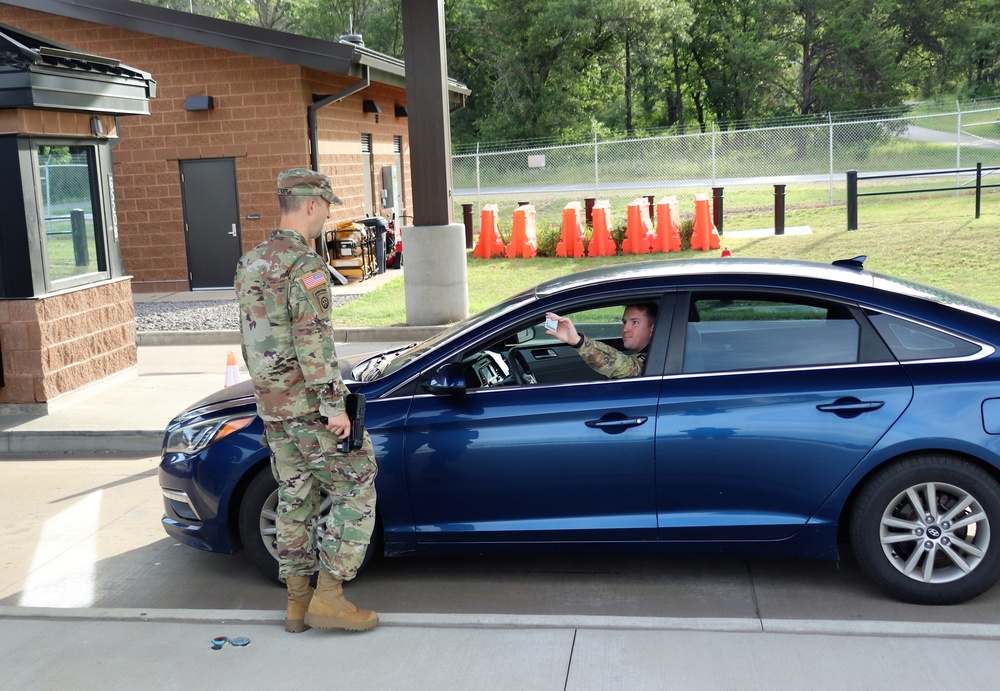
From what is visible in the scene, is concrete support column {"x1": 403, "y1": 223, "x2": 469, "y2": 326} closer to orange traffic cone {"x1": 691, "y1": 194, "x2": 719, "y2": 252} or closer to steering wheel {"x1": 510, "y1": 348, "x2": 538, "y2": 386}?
orange traffic cone {"x1": 691, "y1": 194, "x2": 719, "y2": 252}

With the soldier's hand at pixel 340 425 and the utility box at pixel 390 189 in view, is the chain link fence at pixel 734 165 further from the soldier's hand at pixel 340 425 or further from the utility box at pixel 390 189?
the soldier's hand at pixel 340 425

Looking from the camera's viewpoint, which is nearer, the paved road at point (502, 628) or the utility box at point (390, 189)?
the paved road at point (502, 628)

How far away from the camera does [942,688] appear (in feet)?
12.4

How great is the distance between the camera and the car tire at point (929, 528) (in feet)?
14.7

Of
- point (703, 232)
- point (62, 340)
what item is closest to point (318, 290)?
point (62, 340)

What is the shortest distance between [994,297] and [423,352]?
32.1 feet

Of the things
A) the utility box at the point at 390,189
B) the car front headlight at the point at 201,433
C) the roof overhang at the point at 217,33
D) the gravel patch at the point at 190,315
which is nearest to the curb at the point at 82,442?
the car front headlight at the point at 201,433

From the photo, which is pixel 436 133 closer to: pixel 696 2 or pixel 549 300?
pixel 549 300

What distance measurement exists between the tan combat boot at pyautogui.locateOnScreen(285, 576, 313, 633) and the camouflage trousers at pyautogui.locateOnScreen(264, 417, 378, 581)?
44mm

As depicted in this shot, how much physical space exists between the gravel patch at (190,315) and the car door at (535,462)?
8790mm

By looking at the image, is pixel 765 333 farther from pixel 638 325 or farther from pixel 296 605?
pixel 296 605

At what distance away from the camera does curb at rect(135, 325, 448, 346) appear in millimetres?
12609

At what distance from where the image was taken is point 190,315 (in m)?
14.9

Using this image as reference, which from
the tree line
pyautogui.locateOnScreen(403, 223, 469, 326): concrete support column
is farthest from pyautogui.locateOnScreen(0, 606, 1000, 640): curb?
the tree line
